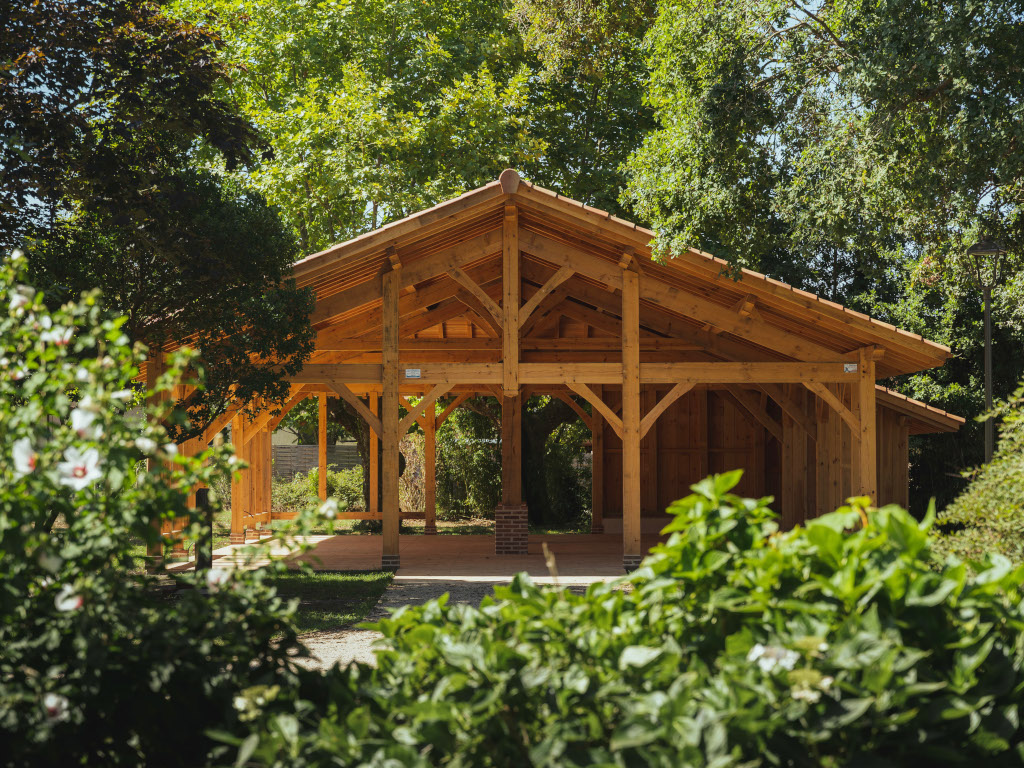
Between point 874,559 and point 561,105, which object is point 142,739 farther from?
point 561,105

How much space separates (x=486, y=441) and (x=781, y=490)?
7646mm

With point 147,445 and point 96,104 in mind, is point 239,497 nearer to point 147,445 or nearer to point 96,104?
point 96,104

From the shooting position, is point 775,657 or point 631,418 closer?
point 775,657

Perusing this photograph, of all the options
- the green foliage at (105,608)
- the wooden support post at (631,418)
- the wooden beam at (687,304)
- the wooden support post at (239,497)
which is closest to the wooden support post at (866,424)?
the wooden beam at (687,304)

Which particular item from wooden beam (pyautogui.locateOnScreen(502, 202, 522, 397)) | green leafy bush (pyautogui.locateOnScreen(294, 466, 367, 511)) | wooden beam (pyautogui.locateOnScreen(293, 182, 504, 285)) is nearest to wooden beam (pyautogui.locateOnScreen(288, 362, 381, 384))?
wooden beam (pyautogui.locateOnScreen(293, 182, 504, 285))

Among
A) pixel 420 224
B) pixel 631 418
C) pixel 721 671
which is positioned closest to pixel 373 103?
Answer: pixel 420 224

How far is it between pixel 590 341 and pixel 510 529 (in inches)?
135

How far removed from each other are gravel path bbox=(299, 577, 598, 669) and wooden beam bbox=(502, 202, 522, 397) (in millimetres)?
2560

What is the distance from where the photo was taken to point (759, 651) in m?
2.37

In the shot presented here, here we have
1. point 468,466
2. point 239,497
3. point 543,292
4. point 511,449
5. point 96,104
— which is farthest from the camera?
point 468,466

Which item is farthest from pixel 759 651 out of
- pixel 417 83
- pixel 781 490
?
Answer: pixel 417 83

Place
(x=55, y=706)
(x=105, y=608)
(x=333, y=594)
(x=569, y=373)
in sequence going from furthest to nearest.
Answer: (x=569, y=373) → (x=333, y=594) → (x=105, y=608) → (x=55, y=706)

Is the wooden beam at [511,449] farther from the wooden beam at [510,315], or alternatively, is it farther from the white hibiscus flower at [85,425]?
the white hibiscus flower at [85,425]

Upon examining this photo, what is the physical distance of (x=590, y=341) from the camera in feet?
51.3
